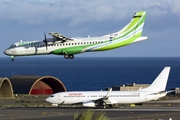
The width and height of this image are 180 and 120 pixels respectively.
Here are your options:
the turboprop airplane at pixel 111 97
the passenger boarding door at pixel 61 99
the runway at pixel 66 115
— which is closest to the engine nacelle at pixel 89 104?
the turboprop airplane at pixel 111 97

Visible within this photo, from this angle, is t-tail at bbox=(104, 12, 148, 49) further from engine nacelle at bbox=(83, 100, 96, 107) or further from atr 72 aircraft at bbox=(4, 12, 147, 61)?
engine nacelle at bbox=(83, 100, 96, 107)

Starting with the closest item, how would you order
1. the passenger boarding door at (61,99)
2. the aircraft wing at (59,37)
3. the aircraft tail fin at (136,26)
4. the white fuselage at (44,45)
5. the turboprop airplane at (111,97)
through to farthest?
the white fuselage at (44,45)
the aircraft wing at (59,37)
the aircraft tail fin at (136,26)
the turboprop airplane at (111,97)
the passenger boarding door at (61,99)

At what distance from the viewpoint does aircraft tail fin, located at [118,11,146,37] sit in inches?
2591

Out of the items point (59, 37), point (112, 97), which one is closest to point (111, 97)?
point (112, 97)

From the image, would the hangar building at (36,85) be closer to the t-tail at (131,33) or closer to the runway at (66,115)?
the runway at (66,115)

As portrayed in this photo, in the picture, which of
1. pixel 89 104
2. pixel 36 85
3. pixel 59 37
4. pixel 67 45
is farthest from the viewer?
pixel 36 85

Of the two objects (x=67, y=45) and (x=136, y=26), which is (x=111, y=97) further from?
(x=67, y=45)

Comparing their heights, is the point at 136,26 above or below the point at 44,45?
above

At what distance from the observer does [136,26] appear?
6844 centimetres

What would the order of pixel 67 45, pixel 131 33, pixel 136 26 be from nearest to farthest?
pixel 67 45 → pixel 131 33 → pixel 136 26

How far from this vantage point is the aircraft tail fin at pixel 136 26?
216ft

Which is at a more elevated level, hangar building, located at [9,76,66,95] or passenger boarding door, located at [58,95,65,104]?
hangar building, located at [9,76,66,95]

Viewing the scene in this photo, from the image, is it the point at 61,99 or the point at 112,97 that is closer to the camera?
the point at 112,97

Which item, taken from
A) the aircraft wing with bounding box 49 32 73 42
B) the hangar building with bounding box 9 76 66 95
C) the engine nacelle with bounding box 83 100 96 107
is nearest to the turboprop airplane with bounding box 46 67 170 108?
the engine nacelle with bounding box 83 100 96 107
